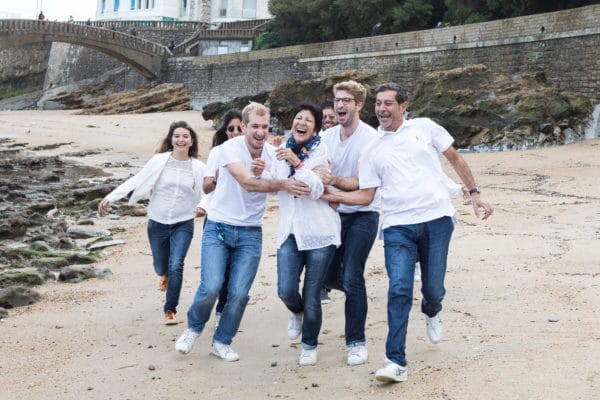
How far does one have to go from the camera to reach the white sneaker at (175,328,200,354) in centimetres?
Result: 589

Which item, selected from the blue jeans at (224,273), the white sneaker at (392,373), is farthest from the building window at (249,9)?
the white sneaker at (392,373)

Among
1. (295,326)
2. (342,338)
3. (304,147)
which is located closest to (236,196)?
(304,147)

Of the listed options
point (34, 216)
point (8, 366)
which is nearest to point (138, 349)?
point (8, 366)

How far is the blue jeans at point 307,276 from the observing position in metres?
5.60

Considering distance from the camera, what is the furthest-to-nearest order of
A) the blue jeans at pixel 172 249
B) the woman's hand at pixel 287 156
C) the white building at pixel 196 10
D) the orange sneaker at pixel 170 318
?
the white building at pixel 196 10 → the orange sneaker at pixel 170 318 → the blue jeans at pixel 172 249 → the woman's hand at pixel 287 156

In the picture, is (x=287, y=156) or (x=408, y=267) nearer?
(x=408, y=267)

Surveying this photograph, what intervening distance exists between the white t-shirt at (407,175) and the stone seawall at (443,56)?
1907 centimetres

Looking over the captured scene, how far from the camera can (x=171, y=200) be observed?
22.5ft

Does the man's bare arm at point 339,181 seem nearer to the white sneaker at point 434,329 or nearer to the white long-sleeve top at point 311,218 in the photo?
the white long-sleeve top at point 311,218

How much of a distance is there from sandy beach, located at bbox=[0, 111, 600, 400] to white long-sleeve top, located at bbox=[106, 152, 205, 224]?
36.3 inches

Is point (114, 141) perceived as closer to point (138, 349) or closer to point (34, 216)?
point (34, 216)

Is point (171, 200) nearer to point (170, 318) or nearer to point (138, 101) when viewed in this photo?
point (170, 318)

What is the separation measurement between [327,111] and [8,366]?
329 cm

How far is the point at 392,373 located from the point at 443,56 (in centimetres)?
2570
